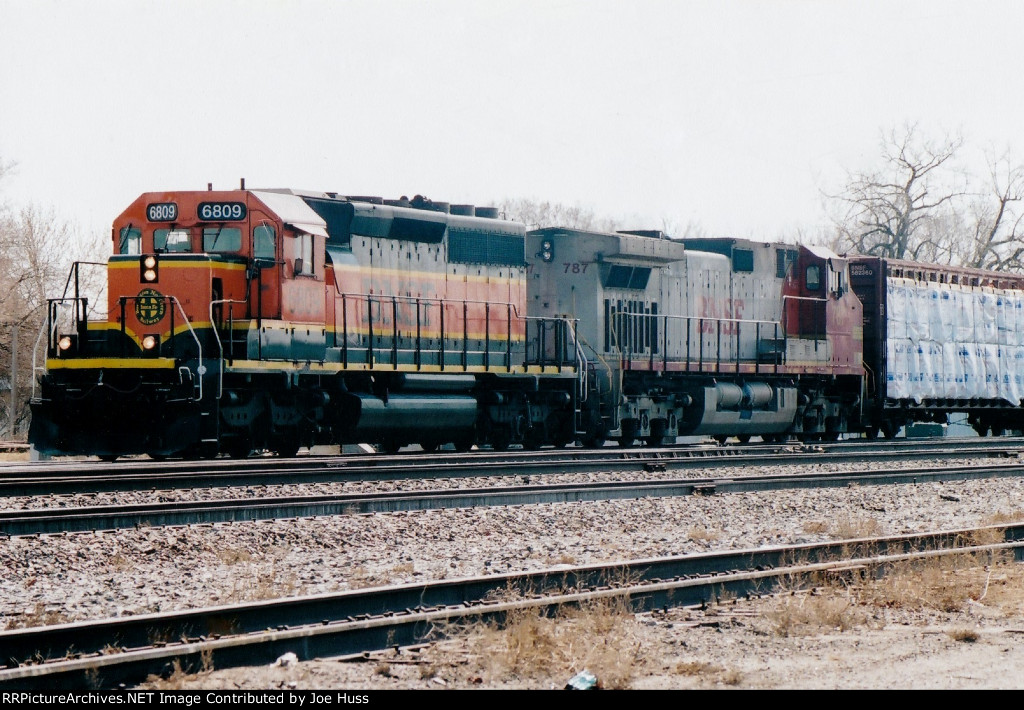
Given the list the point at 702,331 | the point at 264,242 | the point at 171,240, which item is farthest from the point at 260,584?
the point at 702,331

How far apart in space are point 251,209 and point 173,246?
1047mm

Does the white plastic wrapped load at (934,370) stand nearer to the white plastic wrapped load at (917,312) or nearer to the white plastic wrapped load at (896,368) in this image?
the white plastic wrapped load at (917,312)

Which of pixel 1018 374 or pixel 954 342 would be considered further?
pixel 1018 374

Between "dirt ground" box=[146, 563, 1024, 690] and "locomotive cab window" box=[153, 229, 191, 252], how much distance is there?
9599 mm

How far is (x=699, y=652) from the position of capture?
6219 millimetres

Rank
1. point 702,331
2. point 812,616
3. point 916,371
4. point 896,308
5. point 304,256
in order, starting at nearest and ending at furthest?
1. point 812,616
2. point 304,256
3. point 702,331
4. point 896,308
5. point 916,371

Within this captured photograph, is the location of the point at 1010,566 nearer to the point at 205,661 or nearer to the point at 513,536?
the point at 513,536

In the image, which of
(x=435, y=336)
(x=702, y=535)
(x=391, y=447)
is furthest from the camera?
(x=391, y=447)

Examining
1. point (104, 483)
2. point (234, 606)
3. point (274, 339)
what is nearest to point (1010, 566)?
point (234, 606)

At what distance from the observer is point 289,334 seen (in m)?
15.1

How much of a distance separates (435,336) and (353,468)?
4.45 m

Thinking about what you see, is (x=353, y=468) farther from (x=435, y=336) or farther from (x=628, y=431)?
(x=628, y=431)

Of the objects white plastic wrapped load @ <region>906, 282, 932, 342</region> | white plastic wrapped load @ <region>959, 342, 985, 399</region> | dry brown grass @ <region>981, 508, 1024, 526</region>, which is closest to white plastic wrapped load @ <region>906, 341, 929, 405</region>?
white plastic wrapped load @ <region>906, 282, 932, 342</region>

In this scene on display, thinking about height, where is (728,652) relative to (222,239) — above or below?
below
